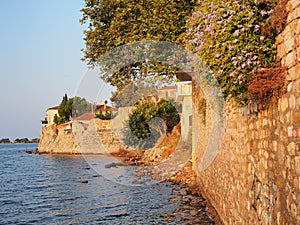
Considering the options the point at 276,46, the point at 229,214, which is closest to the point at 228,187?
the point at 229,214

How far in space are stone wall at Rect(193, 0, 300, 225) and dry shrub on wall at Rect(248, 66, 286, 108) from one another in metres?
0.10

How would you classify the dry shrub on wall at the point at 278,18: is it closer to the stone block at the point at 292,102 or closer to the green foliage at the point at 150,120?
the stone block at the point at 292,102

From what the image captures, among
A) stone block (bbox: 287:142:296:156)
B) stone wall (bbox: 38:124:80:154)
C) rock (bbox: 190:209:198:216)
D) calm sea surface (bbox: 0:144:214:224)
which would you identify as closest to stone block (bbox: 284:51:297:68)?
stone block (bbox: 287:142:296:156)

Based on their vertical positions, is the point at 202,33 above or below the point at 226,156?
above

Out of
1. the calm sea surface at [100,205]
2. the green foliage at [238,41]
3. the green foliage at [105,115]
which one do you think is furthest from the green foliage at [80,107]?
the green foliage at [238,41]

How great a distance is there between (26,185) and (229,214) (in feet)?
57.3

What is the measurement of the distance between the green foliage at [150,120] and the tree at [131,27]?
2123 cm

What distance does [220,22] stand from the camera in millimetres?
5055

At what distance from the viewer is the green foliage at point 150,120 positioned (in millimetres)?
33031

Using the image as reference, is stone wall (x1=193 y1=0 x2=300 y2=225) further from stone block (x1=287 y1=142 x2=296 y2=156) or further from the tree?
the tree

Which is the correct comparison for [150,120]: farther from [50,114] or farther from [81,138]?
[50,114]

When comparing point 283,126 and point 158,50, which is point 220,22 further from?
point 158,50

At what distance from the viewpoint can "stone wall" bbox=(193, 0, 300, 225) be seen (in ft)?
12.5

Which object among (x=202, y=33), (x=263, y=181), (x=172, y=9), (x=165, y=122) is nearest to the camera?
(x=263, y=181)
